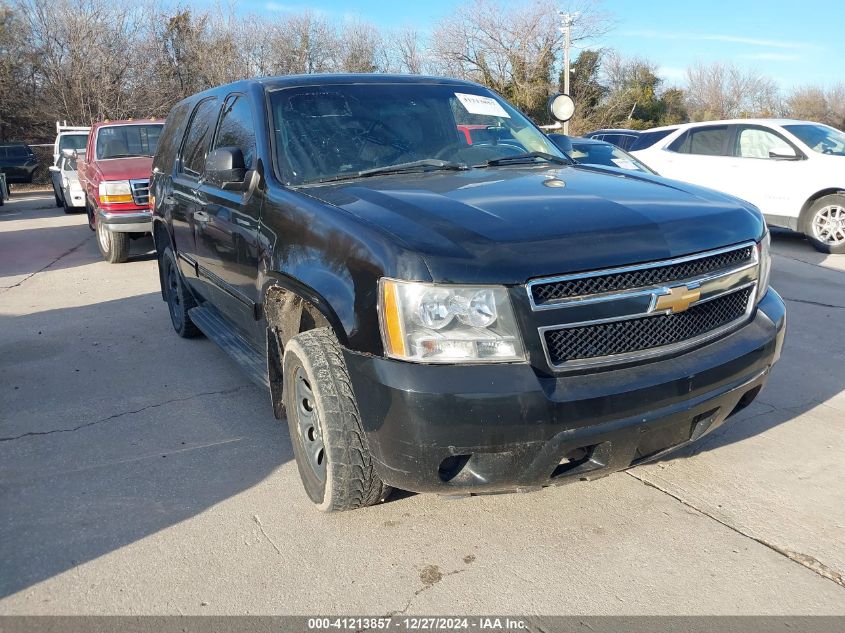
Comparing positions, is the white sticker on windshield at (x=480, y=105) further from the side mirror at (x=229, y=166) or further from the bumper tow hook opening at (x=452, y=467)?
the bumper tow hook opening at (x=452, y=467)

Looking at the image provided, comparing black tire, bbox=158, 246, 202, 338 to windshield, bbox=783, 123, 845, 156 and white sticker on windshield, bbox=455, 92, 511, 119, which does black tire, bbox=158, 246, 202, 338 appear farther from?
windshield, bbox=783, 123, 845, 156

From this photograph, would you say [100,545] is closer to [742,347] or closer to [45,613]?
[45,613]

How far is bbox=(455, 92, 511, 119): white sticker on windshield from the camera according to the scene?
437cm

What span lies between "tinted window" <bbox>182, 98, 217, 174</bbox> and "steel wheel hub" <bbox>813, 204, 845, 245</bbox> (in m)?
7.89

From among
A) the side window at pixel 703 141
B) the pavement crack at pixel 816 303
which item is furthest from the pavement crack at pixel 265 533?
the side window at pixel 703 141

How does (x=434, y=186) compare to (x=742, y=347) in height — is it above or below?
above

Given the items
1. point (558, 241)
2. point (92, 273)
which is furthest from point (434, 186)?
point (92, 273)

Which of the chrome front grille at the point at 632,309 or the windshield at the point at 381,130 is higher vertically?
the windshield at the point at 381,130

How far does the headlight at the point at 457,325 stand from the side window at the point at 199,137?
9.17ft

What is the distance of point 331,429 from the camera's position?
289cm

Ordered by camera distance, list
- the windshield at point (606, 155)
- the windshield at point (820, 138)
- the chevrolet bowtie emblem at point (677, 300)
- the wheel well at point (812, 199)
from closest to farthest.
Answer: the chevrolet bowtie emblem at point (677, 300) → the windshield at point (606, 155) → the wheel well at point (812, 199) → the windshield at point (820, 138)

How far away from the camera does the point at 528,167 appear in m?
3.89

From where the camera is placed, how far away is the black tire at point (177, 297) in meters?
5.81

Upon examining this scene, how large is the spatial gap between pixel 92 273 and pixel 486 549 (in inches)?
324
